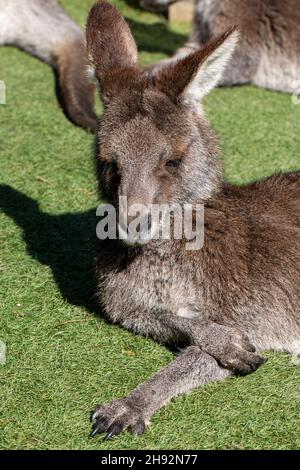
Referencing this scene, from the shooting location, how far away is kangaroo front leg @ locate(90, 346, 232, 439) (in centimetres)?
354

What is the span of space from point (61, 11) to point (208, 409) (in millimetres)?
5306

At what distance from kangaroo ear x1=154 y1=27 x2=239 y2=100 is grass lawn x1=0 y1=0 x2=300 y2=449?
67cm

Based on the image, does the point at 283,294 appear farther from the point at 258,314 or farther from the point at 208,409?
the point at 208,409

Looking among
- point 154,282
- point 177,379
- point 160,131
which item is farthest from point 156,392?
point 160,131

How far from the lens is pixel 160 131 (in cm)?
384

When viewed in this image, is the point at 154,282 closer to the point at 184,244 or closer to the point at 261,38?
the point at 184,244

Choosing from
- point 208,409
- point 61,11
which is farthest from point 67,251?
point 61,11

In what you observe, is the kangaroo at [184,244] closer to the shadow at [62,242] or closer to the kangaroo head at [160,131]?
the kangaroo head at [160,131]

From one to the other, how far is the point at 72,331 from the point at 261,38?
15.2 feet

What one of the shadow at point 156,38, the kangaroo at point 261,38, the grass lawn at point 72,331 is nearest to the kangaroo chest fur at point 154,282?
the grass lawn at point 72,331

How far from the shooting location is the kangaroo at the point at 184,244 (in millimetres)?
3826

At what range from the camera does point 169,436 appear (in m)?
3.53

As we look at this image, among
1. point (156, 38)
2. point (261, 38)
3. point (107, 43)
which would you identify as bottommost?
point (156, 38)

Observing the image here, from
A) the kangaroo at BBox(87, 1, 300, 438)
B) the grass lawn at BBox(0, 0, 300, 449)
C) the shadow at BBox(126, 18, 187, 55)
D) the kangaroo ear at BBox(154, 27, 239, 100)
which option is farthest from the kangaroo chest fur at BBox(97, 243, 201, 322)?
the shadow at BBox(126, 18, 187, 55)
